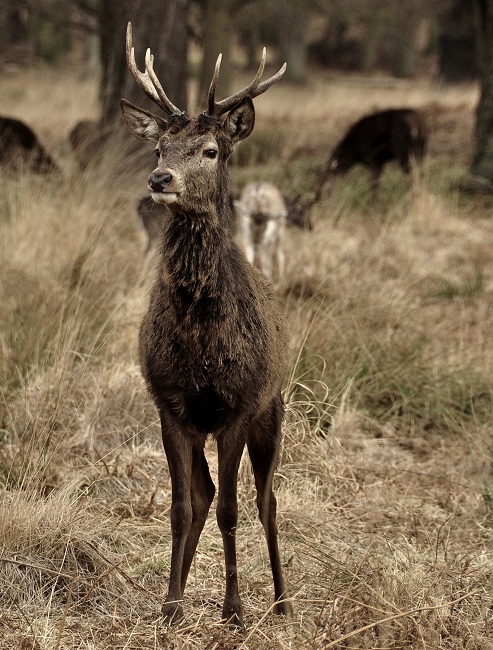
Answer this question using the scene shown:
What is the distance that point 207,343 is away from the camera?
11.6ft

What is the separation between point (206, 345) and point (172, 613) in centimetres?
98

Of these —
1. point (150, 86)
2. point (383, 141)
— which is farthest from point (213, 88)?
point (383, 141)

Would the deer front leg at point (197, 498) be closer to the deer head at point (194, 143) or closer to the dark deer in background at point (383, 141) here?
the deer head at point (194, 143)

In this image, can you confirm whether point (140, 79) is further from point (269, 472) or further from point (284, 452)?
point (284, 452)

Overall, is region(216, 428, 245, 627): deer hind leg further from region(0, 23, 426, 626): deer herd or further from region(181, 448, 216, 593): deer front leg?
region(181, 448, 216, 593): deer front leg

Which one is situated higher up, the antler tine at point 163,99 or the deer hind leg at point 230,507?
the antler tine at point 163,99

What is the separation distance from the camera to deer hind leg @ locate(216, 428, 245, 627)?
3576mm

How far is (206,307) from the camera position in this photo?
3600mm

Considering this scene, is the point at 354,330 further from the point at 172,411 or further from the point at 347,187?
the point at 347,187

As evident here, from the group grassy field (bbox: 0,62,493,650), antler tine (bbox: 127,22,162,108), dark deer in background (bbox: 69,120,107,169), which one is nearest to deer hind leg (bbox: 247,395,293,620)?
grassy field (bbox: 0,62,493,650)

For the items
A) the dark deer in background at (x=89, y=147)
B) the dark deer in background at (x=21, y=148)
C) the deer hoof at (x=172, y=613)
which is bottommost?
the deer hoof at (x=172, y=613)

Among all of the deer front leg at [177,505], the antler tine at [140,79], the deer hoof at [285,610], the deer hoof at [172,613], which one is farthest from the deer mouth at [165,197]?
the deer hoof at [285,610]

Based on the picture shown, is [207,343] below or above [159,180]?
below

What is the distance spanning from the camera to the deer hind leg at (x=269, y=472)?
3832mm
